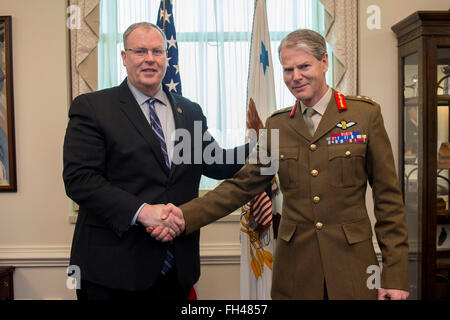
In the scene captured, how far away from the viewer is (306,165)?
1.60 meters

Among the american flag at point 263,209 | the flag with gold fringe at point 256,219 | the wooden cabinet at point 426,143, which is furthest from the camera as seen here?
the wooden cabinet at point 426,143

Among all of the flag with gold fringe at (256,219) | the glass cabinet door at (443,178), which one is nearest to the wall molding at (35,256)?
the flag with gold fringe at (256,219)

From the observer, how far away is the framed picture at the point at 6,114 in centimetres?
298

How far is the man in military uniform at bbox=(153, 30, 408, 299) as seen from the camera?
1.52 meters

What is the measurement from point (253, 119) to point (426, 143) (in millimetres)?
1160

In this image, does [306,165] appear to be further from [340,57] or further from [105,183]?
[340,57]

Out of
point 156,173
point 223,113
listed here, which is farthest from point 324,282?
point 223,113

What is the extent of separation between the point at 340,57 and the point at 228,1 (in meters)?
0.92

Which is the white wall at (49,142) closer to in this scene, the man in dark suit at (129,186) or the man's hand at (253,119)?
the man's hand at (253,119)

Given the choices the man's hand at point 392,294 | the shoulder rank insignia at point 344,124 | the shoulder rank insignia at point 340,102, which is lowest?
the man's hand at point 392,294

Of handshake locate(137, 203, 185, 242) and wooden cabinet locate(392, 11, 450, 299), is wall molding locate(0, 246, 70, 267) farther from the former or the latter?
wooden cabinet locate(392, 11, 450, 299)

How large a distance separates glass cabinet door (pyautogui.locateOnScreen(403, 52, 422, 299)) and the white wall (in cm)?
14

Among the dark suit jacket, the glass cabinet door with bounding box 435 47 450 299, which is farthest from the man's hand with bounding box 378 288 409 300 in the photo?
the glass cabinet door with bounding box 435 47 450 299

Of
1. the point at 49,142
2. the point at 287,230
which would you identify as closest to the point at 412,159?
the point at 287,230
